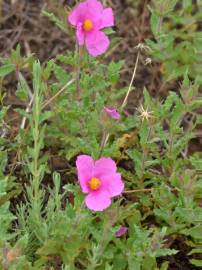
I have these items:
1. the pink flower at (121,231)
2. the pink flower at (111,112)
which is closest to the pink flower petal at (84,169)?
the pink flower at (111,112)

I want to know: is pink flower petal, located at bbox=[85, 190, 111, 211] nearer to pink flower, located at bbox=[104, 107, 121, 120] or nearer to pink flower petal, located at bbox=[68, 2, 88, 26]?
pink flower, located at bbox=[104, 107, 121, 120]

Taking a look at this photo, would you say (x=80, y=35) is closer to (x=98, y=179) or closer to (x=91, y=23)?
(x=91, y=23)

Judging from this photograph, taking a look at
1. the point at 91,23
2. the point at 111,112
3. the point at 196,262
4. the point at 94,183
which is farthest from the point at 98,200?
the point at 91,23

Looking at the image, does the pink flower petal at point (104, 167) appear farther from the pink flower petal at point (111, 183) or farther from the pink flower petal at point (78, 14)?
the pink flower petal at point (78, 14)

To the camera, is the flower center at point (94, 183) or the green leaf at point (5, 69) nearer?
the flower center at point (94, 183)

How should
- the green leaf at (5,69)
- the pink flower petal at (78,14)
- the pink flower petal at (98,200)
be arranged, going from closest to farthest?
the pink flower petal at (98,200), the pink flower petal at (78,14), the green leaf at (5,69)

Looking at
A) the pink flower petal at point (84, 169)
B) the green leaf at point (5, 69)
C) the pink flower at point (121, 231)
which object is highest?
the green leaf at point (5, 69)

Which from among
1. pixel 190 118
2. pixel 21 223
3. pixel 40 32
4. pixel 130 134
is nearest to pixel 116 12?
pixel 40 32

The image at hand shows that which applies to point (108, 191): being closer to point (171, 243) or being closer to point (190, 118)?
point (171, 243)
